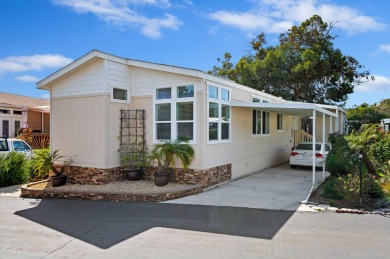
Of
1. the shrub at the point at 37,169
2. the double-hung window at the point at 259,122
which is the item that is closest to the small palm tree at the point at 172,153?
the shrub at the point at 37,169

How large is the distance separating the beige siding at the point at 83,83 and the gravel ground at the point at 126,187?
307 cm

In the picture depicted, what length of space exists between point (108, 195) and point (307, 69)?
19638mm

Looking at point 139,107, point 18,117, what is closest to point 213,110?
point 139,107

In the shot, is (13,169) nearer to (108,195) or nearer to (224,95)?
(108,195)

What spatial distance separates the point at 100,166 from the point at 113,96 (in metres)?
2.36

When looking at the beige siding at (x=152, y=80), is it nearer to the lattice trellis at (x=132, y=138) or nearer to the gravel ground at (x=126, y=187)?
the lattice trellis at (x=132, y=138)

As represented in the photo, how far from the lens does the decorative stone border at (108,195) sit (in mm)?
8672

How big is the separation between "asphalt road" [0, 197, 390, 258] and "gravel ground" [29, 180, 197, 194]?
95cm

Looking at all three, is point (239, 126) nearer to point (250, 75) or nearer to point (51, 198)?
point (51, 198)

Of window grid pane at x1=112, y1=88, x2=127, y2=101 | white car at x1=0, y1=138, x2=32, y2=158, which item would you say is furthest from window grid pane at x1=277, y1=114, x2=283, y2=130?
white car at x1=0, y1=138, x2=32, y2=158

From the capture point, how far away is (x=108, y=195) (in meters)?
8.87

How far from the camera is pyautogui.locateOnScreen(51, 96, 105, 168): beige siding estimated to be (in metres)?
10.2

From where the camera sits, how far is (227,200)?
8.63 metres

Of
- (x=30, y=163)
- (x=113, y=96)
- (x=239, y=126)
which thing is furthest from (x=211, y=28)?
(x=30, y=163)
